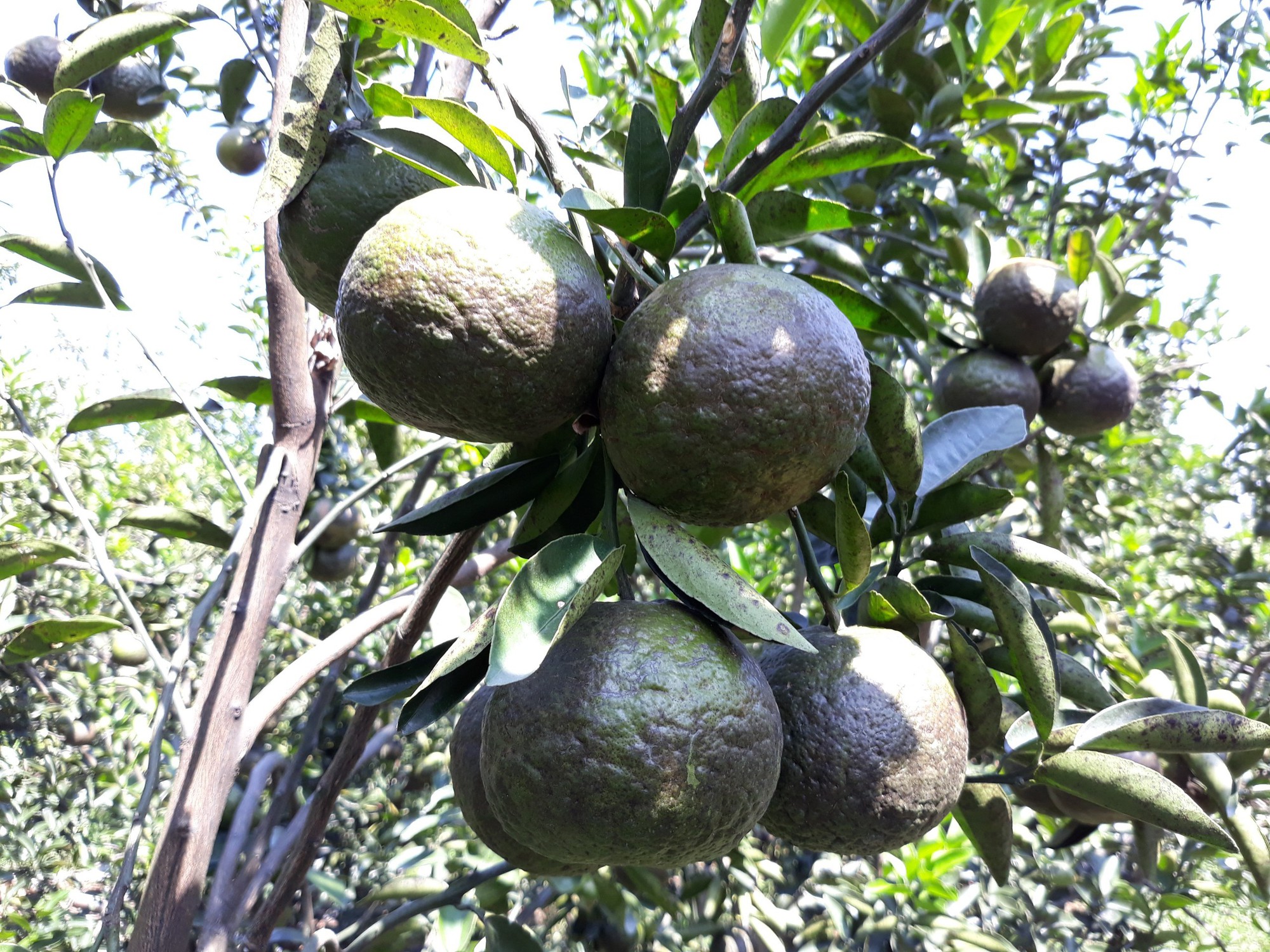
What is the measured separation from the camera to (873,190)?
1.75m

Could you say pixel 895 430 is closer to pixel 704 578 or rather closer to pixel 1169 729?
pixel 704 578

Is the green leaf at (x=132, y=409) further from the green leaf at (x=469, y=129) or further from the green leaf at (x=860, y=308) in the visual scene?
the green leaf at (x=860, y=308)

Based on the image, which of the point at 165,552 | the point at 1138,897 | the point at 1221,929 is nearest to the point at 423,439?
the point at 165,552

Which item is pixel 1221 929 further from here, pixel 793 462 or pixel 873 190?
pixel 793 462

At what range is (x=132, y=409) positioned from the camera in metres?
1.39

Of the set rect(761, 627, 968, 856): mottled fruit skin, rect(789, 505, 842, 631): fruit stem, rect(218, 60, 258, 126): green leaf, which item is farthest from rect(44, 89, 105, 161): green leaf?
rect(761, 627, 968, 856): mottled fruit skin

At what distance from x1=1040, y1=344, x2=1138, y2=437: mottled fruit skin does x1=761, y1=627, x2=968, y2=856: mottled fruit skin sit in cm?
127

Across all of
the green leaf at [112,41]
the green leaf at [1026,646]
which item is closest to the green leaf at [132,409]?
the green leaf at [112,41]

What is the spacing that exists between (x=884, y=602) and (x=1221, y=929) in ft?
9.77

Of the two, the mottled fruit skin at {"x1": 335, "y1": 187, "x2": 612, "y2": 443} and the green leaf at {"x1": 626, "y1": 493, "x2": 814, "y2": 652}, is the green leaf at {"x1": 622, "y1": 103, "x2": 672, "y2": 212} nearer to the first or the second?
the mottled fruit skin at {"x1": 335, "y1": 187, "x2": 612, "y2": 443}

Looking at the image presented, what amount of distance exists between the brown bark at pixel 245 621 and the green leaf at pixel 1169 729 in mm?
1033

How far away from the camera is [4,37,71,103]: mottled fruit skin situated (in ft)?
6.76

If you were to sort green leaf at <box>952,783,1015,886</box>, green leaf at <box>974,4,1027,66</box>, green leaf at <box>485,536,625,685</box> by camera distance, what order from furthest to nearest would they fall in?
green leaf at <box>974,4,1027,66</box>, green leaf at <box>952,783,1015,886</box>, green leaf at <box>485,536,625,685</box>

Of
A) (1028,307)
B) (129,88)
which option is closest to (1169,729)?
(1028,307)
